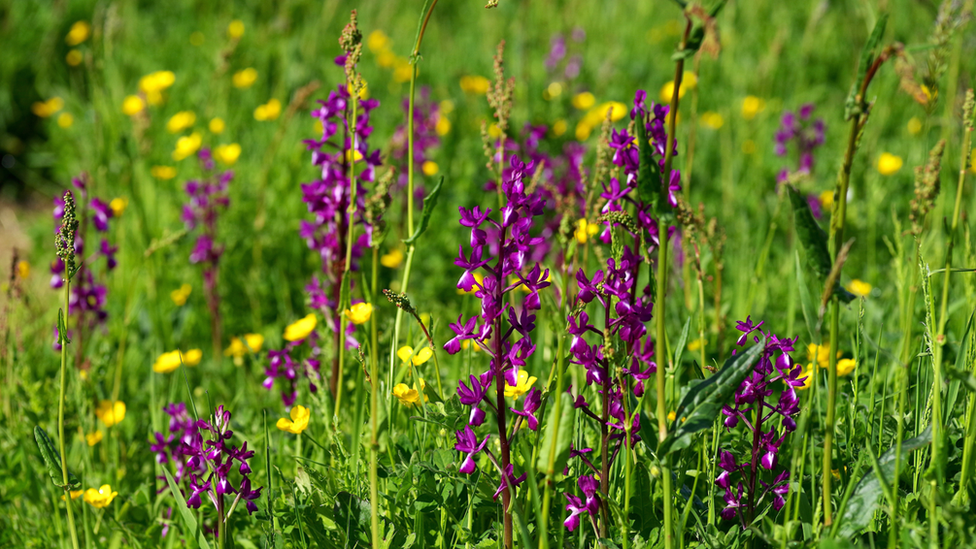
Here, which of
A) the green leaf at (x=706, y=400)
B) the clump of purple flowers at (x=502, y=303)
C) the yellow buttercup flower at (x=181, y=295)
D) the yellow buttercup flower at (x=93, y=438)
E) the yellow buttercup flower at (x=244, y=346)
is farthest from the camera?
the yellow buttercup flower at (x=181, y=295)

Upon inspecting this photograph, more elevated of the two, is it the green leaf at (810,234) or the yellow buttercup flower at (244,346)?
the green leaf at (810,234)

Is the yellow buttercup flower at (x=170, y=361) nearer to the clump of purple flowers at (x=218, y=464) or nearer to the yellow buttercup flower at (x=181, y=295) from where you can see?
the yellow buttercup flower at (x=181, y=295)

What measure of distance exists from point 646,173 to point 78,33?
5111mm

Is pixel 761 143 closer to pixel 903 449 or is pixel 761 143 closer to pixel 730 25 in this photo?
pixel 730 25

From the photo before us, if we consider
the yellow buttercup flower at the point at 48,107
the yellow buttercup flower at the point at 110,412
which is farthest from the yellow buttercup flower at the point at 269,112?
the yellow buttercup flower at the point at 110,412

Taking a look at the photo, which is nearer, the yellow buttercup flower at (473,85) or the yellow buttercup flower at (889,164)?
the yellow buttercup flower at (889,164)

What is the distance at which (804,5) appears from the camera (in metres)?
5.85

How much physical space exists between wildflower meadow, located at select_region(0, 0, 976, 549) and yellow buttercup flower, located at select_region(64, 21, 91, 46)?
8 centimetres

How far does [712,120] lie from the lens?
4.27 metres

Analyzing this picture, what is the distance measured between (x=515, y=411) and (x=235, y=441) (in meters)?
1.14

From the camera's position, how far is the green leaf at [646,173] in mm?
1131

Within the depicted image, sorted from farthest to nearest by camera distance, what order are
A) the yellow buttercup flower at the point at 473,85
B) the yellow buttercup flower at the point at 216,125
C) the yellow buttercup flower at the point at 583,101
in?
the yellow buttercup flower at the point at 473,85, the yellow buttercup flower at the point at 583,101, the yellow buttercup flower at the point at 216,125

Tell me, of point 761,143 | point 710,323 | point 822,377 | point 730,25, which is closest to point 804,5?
point 730,25

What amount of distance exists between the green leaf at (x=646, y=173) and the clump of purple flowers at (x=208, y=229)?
214 centimetres
